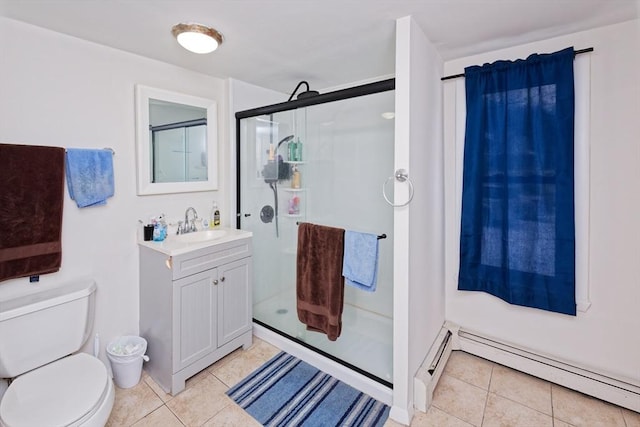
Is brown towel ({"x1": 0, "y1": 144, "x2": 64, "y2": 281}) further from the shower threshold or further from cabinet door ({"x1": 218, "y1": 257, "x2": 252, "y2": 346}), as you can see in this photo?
the shower threshold

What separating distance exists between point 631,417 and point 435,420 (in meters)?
1.12

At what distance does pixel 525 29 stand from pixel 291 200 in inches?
74.3

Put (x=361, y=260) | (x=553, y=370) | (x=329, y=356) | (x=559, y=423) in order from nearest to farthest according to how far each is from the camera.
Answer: (x=559, y=423) → (x=361, y=260) → (x=553, y=370) → (x=329, y=356)

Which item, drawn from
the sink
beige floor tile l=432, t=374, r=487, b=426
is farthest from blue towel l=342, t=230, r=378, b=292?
the sink

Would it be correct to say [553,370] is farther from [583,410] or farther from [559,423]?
[559,423]

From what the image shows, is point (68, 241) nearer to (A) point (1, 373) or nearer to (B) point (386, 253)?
(A) point (1, 373)

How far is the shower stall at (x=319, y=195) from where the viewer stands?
7.22 ft

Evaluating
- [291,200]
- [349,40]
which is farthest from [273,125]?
[349,40]

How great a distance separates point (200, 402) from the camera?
6.08 ft

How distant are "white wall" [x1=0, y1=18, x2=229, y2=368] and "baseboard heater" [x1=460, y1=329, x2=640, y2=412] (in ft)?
8.10

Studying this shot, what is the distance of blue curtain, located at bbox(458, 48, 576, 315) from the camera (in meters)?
1.84

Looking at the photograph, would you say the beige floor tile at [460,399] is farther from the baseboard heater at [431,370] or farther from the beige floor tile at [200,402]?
the beige floor tile at [200,402]

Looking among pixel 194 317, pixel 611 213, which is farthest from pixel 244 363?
pixel 611 213

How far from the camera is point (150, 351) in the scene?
6.88 ft
